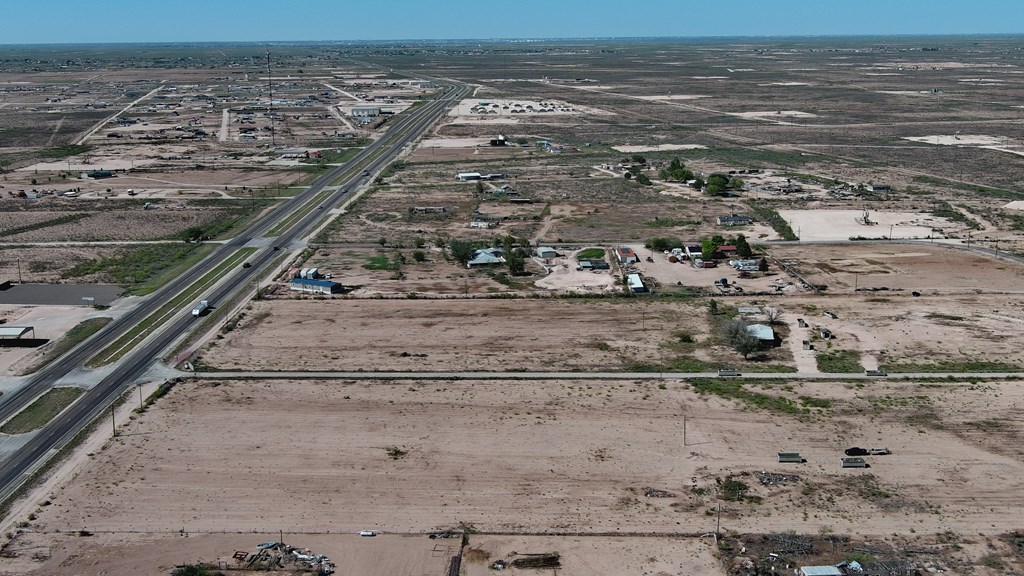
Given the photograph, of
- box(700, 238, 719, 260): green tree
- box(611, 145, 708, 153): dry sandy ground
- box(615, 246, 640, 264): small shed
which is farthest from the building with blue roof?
box(611, 145, 708, 153): dry sandy ground

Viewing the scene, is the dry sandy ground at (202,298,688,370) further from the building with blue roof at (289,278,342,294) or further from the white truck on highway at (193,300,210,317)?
the white truck on highway at (193,300,210,317)

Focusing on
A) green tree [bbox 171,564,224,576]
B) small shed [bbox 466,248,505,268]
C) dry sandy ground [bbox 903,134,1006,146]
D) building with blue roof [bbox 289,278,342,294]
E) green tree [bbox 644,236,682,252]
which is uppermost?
dry sandy ground [bbox 903,134,1006,146]

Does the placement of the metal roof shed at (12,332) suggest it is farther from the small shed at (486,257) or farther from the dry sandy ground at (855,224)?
the dry sandy ground at (855,224)

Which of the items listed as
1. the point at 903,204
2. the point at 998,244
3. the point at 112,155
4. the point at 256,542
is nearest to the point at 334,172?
the point at 112,155

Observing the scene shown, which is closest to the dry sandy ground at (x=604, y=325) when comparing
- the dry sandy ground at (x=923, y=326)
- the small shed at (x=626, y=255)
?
the dry sandy ground at (x=923, y=326)

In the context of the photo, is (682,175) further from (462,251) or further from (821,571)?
(821,571)

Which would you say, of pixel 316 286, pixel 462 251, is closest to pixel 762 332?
pixel 462 251

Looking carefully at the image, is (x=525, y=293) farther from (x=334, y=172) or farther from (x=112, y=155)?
(x=112, y=155)
